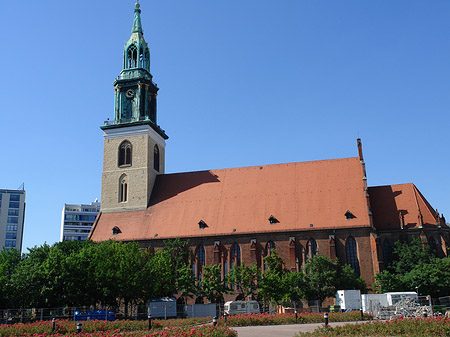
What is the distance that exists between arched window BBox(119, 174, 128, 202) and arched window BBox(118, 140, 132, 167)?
6.22 ft

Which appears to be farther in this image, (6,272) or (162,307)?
(162,307)

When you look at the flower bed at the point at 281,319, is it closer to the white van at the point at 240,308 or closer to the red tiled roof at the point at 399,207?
the white van at the point at 240,308

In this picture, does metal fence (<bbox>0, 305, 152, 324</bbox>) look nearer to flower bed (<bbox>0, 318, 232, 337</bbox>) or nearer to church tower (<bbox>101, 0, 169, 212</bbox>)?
flower bed (<bbox>0, 318, 232, 337</bbox>)

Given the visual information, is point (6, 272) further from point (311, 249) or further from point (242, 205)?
point (311, 249)

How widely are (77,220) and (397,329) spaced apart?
396 feet

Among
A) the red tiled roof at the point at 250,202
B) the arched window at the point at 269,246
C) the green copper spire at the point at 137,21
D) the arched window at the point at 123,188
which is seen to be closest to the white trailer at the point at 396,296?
the red tiled roof at the point at 250,202

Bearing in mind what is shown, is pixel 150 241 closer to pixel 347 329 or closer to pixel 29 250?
pixel 29 250

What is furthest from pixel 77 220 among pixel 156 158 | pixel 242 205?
pixel 242 205

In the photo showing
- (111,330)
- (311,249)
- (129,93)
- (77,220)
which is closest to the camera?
(111,330)

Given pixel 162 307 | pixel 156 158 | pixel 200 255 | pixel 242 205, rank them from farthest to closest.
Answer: pixel 156 158 → pixel 242 205 → pixel 200 255 → pixel 162 307

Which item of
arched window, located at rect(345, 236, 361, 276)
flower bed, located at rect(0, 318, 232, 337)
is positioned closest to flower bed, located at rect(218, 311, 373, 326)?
flower bed, located at rect(0, 318, 232, 337)

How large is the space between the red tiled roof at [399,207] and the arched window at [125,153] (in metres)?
30.6

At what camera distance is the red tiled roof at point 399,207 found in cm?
5122

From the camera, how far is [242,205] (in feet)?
183
